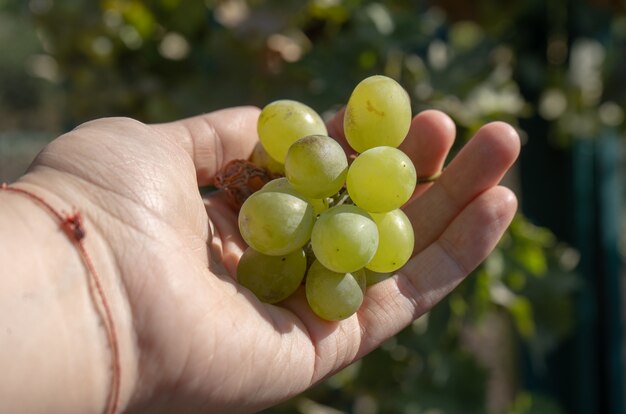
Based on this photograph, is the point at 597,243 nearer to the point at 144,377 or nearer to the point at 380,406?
the point at 380,406

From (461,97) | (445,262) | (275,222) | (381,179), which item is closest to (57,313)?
(275,222)

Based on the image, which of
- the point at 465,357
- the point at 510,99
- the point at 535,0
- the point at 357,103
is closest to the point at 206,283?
the point at 357,103

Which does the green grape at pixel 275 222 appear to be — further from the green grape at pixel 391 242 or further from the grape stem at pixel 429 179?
the grape stem at pixel 429 179

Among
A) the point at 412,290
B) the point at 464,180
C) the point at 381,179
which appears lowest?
the point at 412,290

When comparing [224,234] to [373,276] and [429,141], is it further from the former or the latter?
[429,141]

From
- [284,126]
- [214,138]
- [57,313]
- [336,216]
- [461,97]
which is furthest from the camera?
[461,97]
